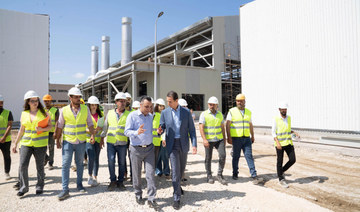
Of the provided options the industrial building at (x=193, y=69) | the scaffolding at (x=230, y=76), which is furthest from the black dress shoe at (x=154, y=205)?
the scaffolding at (x=230, y=76)

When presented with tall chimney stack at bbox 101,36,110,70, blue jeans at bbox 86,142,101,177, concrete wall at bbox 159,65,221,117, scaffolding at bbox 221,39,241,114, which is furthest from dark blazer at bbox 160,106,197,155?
tall chimney stack at bbox 101,36,110,70

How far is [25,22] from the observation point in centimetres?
1869

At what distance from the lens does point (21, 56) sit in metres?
18.7

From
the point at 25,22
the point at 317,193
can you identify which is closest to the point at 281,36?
the point at 317,193

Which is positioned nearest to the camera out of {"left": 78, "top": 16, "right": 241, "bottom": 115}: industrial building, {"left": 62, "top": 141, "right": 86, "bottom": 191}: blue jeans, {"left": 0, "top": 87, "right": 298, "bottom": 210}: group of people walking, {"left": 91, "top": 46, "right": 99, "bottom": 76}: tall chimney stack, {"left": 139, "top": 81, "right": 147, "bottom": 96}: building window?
{"left": 0, "top": 87, "right": 298, "bottom": 210}: group of people walking

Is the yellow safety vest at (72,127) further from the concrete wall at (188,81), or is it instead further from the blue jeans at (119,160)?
the concrete wall at (188,81)

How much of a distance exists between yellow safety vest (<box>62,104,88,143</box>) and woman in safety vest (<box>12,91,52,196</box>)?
1.35 ft

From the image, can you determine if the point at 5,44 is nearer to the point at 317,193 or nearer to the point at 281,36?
the point at 281,36

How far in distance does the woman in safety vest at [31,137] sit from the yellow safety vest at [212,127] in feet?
10.6

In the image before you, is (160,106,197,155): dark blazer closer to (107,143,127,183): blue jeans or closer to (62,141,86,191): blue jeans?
(107,143,127,183): blue jeans

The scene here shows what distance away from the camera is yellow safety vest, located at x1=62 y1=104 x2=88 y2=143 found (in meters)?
4.04

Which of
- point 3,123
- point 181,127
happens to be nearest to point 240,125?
point 181,127

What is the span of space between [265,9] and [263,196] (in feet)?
44.8

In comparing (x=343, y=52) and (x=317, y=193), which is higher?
(x=343, y=52)
